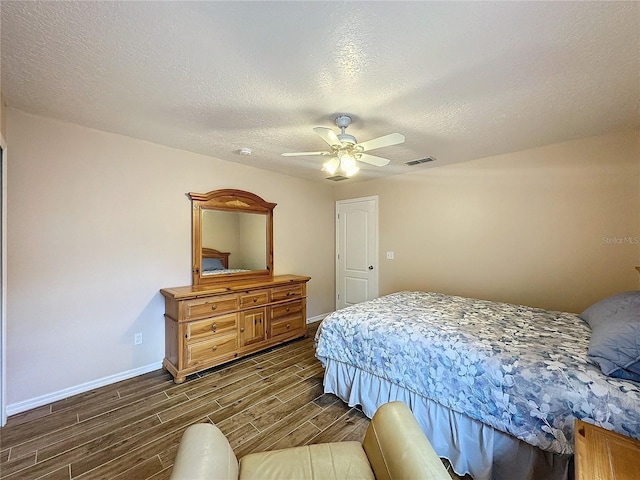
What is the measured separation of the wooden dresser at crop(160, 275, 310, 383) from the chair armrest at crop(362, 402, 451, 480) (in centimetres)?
207

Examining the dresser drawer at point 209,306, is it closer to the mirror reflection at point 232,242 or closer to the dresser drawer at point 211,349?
the dresser drawer at point 211,349

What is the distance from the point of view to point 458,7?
1203mm

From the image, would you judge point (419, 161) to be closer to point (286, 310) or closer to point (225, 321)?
point (286, 310)

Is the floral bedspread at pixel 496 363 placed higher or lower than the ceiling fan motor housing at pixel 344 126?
lower

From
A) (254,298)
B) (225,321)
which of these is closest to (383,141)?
(254,298)

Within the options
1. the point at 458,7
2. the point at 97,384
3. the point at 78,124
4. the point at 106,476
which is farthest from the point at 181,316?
the point at 458,7

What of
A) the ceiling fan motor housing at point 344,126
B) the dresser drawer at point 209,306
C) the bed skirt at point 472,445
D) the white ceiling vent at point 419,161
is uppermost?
the white ceiling vent at point 419,161

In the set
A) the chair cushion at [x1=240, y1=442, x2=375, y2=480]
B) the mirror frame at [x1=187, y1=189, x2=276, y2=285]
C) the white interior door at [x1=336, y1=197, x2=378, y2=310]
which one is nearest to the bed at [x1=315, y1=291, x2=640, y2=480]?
the chair cushion at [x1=240, y1=442, x2=375, y2=480]

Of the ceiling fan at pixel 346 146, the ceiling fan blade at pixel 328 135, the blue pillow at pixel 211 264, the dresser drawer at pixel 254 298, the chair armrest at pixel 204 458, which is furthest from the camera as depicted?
the blue pillow at pixel 211 264

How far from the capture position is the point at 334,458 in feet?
3.96

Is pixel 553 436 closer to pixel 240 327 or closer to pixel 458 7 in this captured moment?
pixel 458 7

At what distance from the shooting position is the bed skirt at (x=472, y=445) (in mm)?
1414

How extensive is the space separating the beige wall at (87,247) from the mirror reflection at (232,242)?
232 millimetres

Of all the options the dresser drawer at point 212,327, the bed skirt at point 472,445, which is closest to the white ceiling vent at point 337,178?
the dresser drawer at point 212,327
